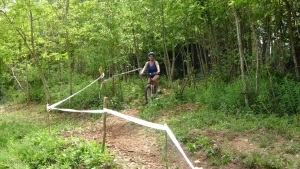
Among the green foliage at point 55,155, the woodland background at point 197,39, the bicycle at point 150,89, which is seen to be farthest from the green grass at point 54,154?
the woodland background at point 197,39

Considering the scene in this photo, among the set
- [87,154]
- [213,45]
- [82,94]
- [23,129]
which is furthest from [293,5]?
[23,129]

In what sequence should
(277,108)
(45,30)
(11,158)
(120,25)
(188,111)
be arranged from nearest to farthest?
(11,158) → (277,108) → (188,111) → (120,25) → (45,30)

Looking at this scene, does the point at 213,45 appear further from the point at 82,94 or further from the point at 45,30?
the point at 45,30

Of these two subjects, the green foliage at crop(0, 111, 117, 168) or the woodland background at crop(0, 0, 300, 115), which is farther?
the woodland background at crop(0, 0, 300, 115)

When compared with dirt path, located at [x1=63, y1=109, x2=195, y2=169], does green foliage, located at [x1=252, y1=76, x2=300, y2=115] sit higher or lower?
higher

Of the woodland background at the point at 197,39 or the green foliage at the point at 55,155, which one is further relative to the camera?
the woodland background at the point at 197,39

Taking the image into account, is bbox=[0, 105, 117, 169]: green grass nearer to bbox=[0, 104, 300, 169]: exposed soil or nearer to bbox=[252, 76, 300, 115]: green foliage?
bbox=[0, 104, 300, 169]: exposed soil

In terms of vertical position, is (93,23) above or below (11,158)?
above

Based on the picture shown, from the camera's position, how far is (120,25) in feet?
33.7

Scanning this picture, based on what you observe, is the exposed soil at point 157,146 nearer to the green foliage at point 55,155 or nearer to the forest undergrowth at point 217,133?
the forest undergrowth at point 217,133

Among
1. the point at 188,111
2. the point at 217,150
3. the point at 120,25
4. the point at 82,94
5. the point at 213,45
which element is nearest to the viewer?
the point at 217,150

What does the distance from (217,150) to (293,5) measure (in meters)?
6.06

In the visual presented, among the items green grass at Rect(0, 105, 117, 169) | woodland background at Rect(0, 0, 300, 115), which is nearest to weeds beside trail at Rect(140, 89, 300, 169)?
woodland background at Rect(0, 0, 300, 115)

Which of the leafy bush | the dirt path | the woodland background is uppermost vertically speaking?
the woodland background
